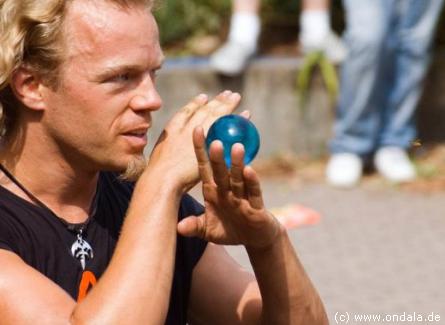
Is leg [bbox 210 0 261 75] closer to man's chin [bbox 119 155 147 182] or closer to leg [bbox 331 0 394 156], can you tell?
leg [bbox 331 0 394 156]

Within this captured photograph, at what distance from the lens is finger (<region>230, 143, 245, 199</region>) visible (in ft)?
8.57

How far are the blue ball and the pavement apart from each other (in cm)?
258

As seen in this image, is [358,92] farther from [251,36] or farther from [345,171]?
[251,36]

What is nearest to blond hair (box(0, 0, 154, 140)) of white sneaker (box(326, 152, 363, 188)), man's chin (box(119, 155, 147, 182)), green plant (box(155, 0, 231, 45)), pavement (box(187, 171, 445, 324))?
man's chin (box(119, 155, 147, 182))

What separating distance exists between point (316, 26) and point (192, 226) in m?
5.39

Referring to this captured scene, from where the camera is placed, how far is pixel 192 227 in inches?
113

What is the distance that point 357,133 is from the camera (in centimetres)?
764

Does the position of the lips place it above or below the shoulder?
above

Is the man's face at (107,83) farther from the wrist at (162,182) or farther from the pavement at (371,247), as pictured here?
the pavement at (371,247)

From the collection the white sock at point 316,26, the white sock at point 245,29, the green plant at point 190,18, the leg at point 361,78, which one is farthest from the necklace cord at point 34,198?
the green plant at point 190,18

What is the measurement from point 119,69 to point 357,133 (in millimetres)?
4847

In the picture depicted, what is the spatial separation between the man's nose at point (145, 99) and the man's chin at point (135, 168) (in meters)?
0.13

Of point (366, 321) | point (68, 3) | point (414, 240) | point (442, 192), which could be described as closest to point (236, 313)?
point (68, 3)

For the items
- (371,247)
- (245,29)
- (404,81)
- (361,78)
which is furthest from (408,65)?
(371,247)
